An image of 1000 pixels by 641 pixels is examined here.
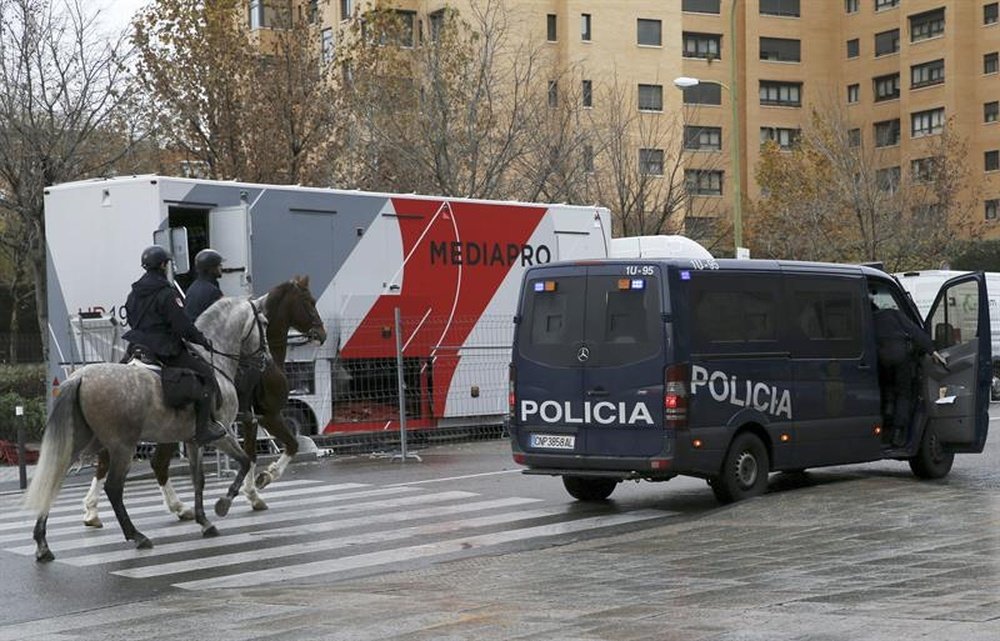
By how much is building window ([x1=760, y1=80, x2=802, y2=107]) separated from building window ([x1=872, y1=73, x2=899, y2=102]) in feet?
13.7

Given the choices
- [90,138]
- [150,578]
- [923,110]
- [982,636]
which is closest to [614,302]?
[150,578]

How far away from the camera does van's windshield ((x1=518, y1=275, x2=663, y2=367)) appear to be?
13742 millimetres

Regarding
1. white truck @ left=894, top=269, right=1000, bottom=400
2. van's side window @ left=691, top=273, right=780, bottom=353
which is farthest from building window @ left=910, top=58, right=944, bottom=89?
van's side window @ left=691, top=273, right=780, bottom=353

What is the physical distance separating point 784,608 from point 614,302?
5688mm

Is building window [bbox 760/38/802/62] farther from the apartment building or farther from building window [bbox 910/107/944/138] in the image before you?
building window [bbox 910/107/944/138]

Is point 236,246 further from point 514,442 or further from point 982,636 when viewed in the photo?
point 982,636

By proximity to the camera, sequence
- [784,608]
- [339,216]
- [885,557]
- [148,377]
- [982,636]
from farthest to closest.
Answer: [339,216] < [148,377] < [885,557] < [784,608] < [982,636]

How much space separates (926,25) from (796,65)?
7806 millimetres

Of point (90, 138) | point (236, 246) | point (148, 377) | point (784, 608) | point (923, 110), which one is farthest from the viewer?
point (923, 110)

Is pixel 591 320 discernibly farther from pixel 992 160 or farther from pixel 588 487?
pixel 992 160

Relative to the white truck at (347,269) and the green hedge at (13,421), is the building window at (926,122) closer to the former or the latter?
the white truck at (347,269)

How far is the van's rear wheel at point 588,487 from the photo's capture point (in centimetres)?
1501

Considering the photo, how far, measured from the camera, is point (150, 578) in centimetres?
1098

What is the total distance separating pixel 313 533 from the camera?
13234 millimetres
